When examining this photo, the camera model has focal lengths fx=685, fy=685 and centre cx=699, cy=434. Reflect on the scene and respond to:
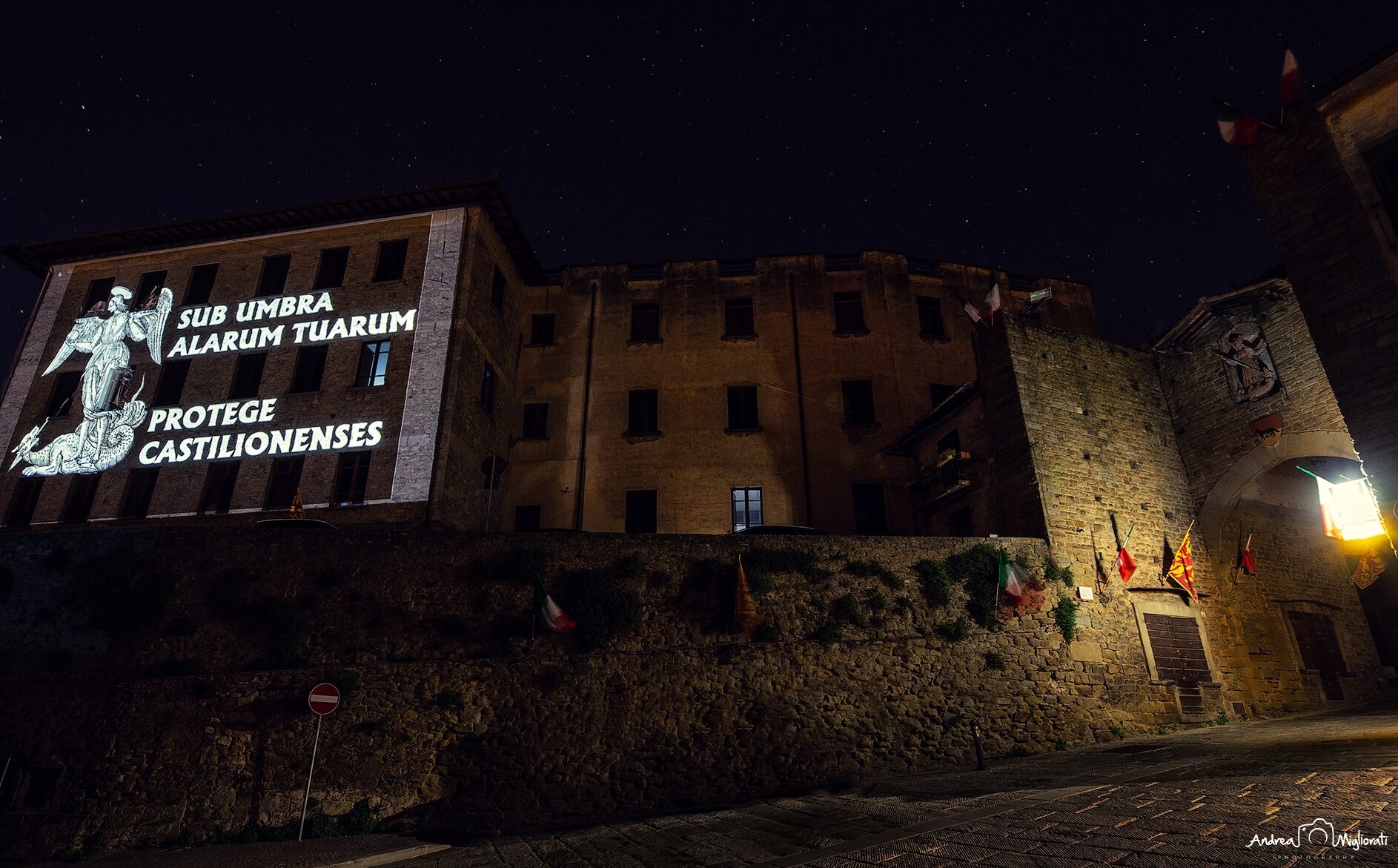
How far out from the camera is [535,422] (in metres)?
23.8

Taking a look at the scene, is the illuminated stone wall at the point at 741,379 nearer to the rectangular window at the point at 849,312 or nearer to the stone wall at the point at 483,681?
the rectangular window at the point at 849,312

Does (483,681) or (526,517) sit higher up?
(526,517)

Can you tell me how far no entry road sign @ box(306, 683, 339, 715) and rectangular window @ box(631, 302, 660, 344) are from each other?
50.1ft

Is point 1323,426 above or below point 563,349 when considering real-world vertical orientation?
below

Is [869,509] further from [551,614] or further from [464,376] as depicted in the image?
[464,376]

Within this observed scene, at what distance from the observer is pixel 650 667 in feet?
42.8

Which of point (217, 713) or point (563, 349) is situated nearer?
point (217, 713)

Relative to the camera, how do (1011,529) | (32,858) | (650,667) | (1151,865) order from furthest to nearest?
(1011,529) < (650,667) < (32,858) < (1151,865)

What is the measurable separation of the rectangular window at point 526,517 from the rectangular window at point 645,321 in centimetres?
686

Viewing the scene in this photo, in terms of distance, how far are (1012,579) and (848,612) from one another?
3443 millimetres

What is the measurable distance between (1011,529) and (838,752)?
6.74m

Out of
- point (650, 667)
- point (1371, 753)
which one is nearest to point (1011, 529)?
point (1371, 753)

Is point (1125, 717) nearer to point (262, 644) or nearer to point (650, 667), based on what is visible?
point (650, 667)

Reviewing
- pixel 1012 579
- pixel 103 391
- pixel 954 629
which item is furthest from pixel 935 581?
pixel 103 391
